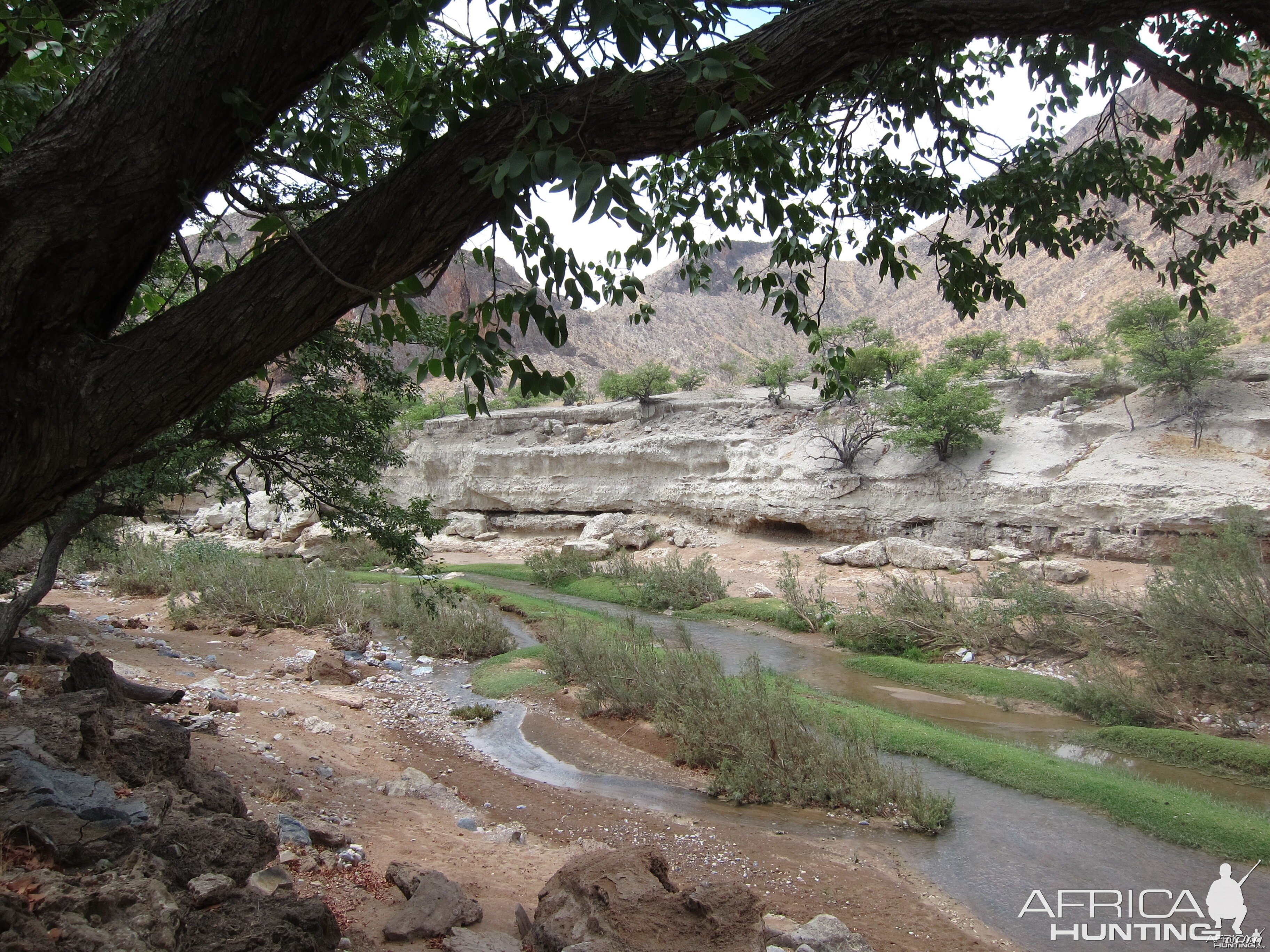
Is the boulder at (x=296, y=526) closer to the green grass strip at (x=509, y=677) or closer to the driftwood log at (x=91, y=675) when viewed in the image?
the green grass strip at (x=509, y=677)

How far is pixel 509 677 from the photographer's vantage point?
1213cm

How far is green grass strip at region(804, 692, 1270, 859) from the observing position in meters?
6.55

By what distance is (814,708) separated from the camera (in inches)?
372

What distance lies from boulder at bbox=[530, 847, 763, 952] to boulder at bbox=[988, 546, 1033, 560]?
16615 mm

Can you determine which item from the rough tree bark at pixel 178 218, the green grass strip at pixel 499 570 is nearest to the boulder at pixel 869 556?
the green grass strip at pixel 499 570

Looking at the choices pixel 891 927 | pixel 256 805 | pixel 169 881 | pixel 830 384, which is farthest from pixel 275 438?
pixel 891 927

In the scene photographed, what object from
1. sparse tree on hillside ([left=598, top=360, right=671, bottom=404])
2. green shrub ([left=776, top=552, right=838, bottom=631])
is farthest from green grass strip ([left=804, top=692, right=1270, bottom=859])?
sparse tree on hillside ([left=598, top=360, right=671, bottom=404])

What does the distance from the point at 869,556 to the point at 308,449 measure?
50.6 ft

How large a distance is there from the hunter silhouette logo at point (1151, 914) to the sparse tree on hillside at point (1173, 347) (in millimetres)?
15781

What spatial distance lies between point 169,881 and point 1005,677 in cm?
1131

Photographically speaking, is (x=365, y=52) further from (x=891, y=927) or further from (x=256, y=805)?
(x=891, y=927)

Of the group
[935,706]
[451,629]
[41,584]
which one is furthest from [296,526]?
[935,706]

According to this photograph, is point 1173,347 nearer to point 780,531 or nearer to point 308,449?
Result: point 780,531

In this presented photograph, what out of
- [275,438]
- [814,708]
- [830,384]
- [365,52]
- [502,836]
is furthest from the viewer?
[814,708]
